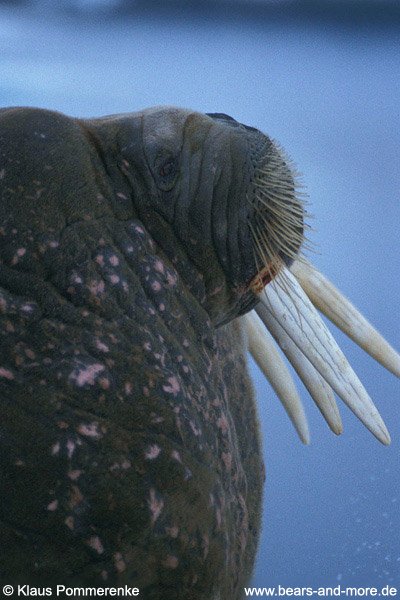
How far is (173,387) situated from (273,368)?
4.91 feet

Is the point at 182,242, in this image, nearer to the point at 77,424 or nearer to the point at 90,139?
the point at 90,139

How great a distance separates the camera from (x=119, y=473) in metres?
1.15

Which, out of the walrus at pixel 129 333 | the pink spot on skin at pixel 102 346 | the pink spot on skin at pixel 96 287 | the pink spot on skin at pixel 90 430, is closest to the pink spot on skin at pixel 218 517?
the walrus at pixel 129 333

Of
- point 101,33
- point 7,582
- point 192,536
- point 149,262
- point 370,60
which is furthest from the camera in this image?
point 370,60

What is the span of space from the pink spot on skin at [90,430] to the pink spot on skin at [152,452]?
0.36 ft

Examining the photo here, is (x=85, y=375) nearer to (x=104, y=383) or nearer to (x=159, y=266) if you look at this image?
(x=104, y=383)

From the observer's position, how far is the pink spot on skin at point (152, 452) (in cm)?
119

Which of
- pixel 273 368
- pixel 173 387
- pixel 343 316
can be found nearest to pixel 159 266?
pixel 173 387

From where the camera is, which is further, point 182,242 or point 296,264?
point 296,264

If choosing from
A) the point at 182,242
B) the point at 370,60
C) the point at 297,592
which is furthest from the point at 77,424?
the point at 370,60

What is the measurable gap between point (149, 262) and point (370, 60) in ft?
10.5

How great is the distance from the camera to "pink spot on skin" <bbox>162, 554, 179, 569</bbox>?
46.4 inches

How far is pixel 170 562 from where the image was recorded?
3.88 ft

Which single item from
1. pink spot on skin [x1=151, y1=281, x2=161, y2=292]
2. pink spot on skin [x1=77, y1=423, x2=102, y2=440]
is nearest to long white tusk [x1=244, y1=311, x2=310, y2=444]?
pink spot on skin [x1=151, y1=281, x2=161, y2=292]
